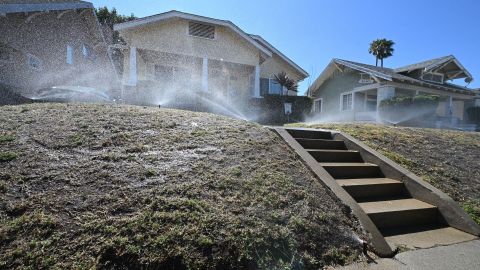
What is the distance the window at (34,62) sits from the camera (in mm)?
14289

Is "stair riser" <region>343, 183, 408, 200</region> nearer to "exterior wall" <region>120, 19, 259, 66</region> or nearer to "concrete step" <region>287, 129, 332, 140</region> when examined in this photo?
"concrete step" <region>287, 129, 332, 140</region>

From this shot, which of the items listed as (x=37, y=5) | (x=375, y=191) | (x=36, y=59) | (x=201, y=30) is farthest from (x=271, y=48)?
(x=375, y=191)

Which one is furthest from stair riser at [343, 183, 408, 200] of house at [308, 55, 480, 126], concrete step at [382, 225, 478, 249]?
house at [308, 55, 480, 126]

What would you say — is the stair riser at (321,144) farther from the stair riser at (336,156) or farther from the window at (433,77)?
the window at (433,77)

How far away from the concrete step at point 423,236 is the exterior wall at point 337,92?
59.5 feet

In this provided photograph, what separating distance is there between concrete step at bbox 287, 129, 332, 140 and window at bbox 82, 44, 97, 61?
19.7m

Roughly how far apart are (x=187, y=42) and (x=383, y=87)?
13803 mm

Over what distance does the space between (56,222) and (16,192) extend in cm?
69

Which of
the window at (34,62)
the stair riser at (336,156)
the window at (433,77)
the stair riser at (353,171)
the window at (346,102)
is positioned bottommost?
the stair riser at (353,171)

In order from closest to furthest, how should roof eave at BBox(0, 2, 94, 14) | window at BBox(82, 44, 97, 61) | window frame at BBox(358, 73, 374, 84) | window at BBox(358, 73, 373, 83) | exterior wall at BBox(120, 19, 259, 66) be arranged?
roof eave at BBox(0, 2, 94, 14), exterior wall at BBox(120, 19, 259, 66), window at BBox(82, 44, 97, 61), window frame at BBox(358, 73, 374, 84), window at BBox(358, 73, 373, 83)

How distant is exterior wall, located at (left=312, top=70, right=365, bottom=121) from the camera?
70.9ft

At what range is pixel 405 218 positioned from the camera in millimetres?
3609

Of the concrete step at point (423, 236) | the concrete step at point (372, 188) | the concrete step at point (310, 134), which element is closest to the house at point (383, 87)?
the concrete step at point (310, 134)

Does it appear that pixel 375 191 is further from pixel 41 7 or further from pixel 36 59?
pixel 36 59
